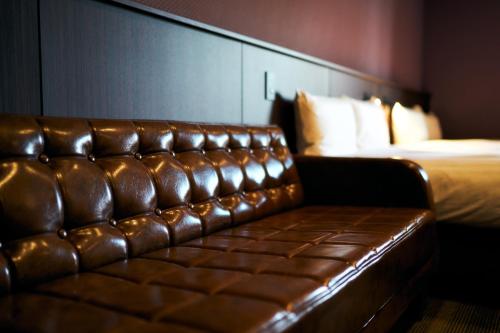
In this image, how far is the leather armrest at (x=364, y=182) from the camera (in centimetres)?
179

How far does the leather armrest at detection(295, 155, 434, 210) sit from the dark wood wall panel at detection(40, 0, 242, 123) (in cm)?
46

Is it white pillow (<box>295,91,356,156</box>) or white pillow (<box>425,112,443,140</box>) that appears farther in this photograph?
white pillow (<box>425,112,443,140</box>)

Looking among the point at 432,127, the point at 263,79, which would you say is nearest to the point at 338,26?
the point at 263,79

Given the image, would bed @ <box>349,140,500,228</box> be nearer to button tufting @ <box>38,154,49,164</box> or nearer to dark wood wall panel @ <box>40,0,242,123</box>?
dark wood wall panel @ <box>40,0,242,123</box>

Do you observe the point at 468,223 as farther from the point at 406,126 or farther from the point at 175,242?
the point at 406,126

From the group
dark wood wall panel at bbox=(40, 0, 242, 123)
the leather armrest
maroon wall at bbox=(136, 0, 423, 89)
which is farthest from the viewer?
maroon wall at bbox=(136, 0, 423, 89)

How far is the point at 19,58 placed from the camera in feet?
4.03

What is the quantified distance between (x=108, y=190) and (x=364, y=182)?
1.12 m

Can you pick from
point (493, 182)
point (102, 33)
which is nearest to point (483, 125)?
point (493, 182)

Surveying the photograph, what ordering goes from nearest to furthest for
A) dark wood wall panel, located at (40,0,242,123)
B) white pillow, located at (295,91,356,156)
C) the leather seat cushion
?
the leather seat cushion
dark wood wall panel, located at (40,0,242,123)
white pillow, located at (295,91,356,156)

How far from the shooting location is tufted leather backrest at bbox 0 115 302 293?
37.2 inches

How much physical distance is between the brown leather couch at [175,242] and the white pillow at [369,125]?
112cm

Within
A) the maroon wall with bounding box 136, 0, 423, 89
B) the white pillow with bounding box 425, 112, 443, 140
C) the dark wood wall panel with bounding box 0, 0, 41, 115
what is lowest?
the white pillow with bounding box 425, 112, 443, 140

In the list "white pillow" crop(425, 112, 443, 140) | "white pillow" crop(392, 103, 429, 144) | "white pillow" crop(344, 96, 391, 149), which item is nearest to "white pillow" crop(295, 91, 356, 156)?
"white pillow" crop(344, 96, 391, 149)
